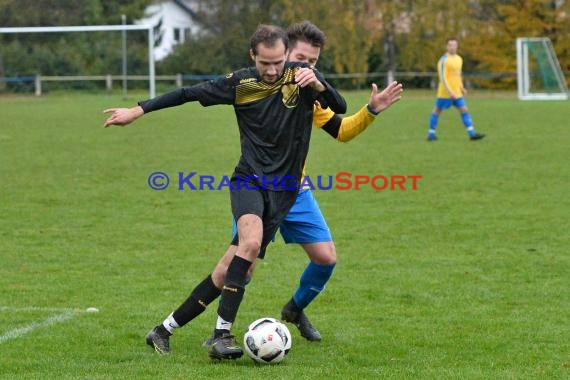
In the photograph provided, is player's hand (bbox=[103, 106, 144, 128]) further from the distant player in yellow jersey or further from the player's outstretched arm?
the distant player in yellow jersey

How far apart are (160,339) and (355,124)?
64.0 inches

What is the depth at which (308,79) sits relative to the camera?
561 cm

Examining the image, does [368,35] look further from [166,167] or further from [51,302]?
[51,302]

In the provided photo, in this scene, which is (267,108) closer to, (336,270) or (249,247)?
(249,247)

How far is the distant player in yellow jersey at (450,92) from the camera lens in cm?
2075

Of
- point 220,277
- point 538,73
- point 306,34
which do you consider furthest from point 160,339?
point 538,73

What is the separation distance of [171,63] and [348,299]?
42.1 meters

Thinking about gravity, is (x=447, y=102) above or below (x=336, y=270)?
above

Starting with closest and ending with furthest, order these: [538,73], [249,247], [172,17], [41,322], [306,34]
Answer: [249,247] → [306,34] → [41,322] → [538,73] → [172,17]

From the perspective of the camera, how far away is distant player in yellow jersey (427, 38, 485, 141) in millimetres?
20750

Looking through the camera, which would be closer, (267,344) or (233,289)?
(267,344)

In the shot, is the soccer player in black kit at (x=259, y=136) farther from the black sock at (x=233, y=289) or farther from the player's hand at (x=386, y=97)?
the player's hand at (x=386, y=97)

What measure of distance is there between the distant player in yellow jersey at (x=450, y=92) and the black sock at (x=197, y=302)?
15.2 meters

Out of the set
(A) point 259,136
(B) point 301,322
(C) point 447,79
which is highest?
(A) point 259,136
